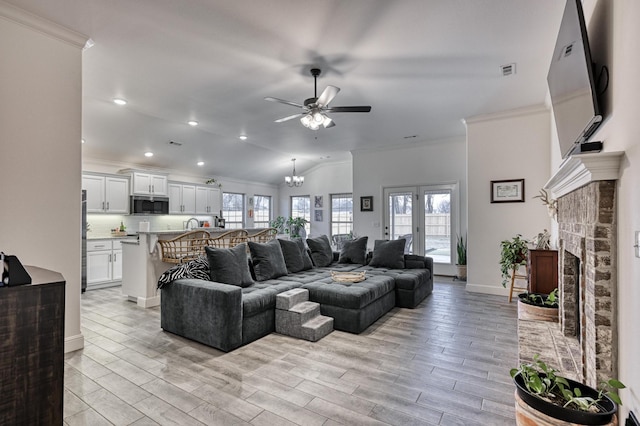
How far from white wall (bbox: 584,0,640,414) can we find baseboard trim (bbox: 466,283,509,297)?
3852 mm

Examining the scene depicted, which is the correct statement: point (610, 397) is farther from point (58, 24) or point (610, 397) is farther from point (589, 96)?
point (58, 24)

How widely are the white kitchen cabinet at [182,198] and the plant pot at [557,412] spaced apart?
7589 millimetres

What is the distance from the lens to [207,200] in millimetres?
8523

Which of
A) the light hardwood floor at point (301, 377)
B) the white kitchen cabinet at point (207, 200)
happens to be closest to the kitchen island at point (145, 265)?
the light hardwood floor at point (301, 377)

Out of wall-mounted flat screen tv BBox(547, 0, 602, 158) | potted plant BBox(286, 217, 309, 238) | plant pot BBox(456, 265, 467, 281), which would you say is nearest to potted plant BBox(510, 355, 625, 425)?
wall-mounted flat screen tv BBox(547, 0, 602, 158)

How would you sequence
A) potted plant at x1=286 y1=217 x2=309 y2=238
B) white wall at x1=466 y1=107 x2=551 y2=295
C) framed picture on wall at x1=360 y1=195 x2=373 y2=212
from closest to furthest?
white wall at x1=466 y1=107 x2=551 y2=295
framed picture on wall at x1=360 y1=195 x2=373 y2=212
potted plant at x1=286 y1=217 x2=309 y2=238

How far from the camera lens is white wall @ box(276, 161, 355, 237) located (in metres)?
9.38

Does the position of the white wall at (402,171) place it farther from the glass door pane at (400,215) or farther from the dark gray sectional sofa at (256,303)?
the dark gray sectional sofa at (256,303)

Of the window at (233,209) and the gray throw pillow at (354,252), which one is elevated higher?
the window at (233,209)

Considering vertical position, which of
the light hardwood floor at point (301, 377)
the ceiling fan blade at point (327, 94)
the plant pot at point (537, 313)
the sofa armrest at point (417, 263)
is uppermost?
the ceiling fan blade at point (327, 94)

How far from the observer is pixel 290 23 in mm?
2729

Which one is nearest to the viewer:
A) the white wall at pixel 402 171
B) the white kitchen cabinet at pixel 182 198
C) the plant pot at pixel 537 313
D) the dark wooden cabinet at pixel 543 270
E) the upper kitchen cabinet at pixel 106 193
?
the plant pot at pixel 537 313

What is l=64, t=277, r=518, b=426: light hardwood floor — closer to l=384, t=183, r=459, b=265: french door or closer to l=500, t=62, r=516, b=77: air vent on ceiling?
l=500, t=62, r=516, b=77: air vent on ceiling

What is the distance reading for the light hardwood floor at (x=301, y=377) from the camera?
2.05 m
